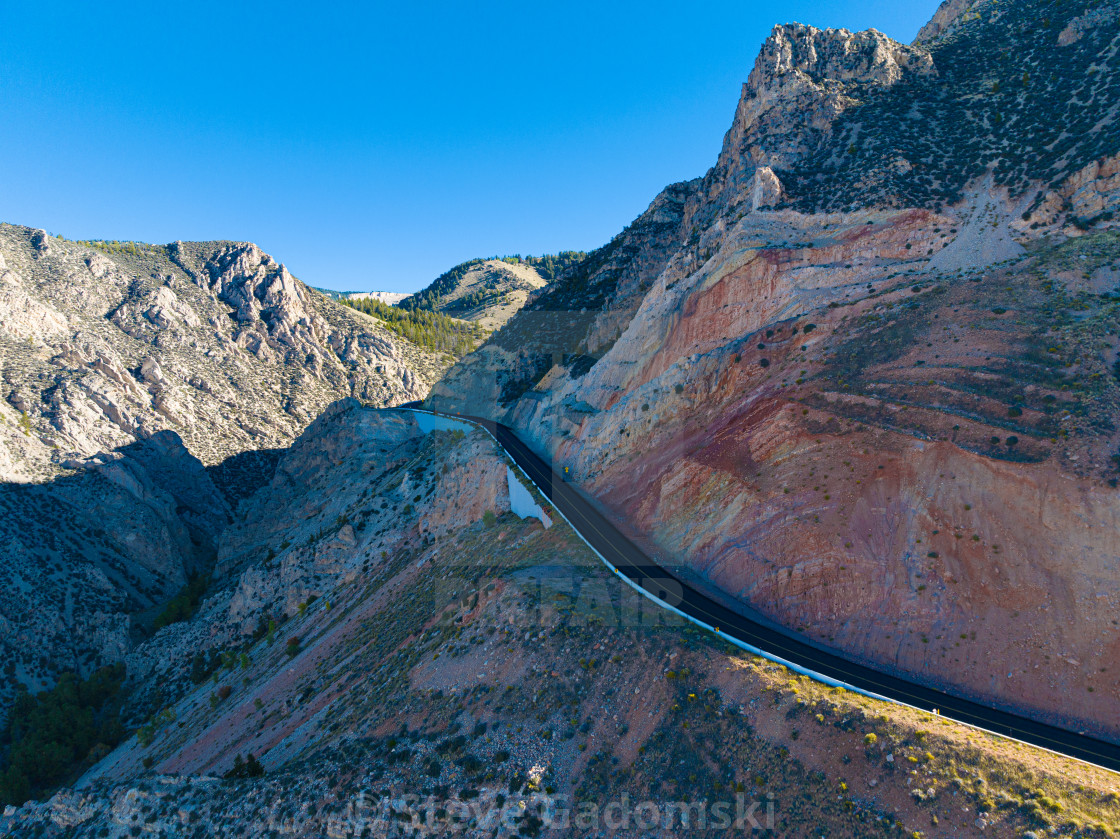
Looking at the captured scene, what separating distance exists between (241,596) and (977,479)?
64043mm

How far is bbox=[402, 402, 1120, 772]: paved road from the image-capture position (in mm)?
17031

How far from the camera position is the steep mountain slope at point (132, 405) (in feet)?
195

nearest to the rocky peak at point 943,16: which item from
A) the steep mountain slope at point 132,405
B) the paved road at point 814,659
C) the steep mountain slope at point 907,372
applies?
the steep mountain slope at point 907,372

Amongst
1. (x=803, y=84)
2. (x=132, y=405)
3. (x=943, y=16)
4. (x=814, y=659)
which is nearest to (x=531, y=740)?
(x=814, y=659)

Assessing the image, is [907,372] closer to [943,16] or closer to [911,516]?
[911,516]

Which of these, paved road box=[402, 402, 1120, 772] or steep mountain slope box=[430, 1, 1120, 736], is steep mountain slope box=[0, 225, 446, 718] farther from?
paved road box=[402, 402, 1120, 772]

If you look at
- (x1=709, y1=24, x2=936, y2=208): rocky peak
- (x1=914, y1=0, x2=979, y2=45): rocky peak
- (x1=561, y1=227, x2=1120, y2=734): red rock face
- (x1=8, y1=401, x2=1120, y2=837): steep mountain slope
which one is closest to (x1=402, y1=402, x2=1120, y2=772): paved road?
(x1=561, y1=227, x2=1120, y2=734): red rock face

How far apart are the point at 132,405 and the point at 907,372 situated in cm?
11040

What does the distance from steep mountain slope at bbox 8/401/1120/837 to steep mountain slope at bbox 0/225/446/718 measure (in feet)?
83.9

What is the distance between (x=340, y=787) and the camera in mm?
20859

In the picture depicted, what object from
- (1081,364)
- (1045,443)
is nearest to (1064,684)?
(1045,443)

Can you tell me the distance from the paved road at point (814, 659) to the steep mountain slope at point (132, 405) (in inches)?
2406

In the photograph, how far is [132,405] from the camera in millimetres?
88312

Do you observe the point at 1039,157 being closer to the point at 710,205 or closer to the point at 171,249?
the point at 710,205
